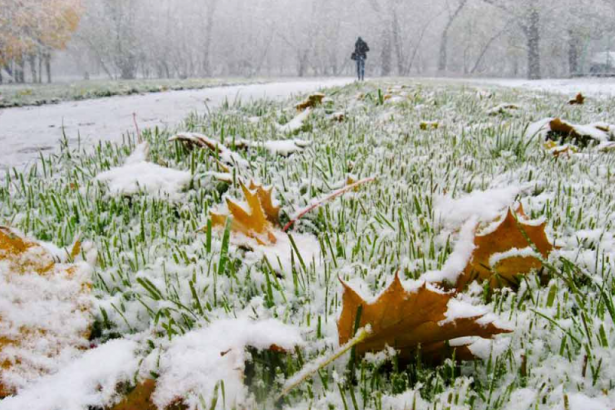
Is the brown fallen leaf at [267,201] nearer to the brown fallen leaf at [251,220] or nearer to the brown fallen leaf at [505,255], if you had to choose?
the brown fallen leaf at [251,220]

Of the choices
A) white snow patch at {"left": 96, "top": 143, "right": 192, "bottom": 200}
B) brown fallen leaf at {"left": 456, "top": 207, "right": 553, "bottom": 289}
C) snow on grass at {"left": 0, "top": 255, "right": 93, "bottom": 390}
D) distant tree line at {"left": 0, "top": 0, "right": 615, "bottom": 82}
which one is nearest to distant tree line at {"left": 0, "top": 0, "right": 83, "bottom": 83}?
distant tree line at {"left": 0, "top": 0, "right": 615, "bottom": 82}

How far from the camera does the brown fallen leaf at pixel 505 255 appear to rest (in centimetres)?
94

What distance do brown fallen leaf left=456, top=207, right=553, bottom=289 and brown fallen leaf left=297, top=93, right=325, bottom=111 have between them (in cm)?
309

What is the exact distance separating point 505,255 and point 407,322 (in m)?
0.38

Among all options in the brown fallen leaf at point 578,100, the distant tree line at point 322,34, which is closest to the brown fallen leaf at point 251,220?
the brown fallen leaf at point 578,100

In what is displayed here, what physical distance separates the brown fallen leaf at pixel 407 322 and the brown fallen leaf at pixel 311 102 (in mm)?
3320

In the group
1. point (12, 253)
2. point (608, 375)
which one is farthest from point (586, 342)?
point (12, 253)

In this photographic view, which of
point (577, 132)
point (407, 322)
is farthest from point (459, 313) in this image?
point (577, 132)

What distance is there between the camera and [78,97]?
381 inches

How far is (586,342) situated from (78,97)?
11.0 meters

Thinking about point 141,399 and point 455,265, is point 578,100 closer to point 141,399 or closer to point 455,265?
point 455,265

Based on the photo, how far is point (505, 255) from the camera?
0.94 meters

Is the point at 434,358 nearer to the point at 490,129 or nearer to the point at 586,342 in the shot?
the point at 586,342

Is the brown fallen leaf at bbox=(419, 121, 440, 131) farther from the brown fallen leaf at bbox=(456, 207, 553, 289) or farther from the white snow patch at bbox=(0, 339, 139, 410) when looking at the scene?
the white snow patch at bbox=(0, 339, 139, 410)
